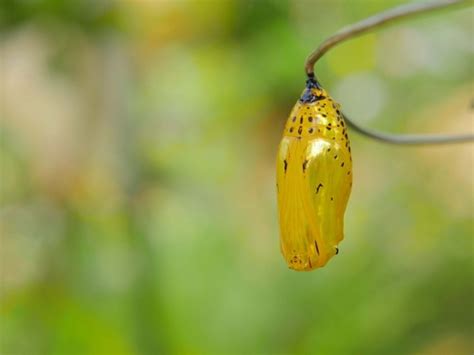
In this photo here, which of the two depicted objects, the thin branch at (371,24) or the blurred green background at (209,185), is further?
the blurred green background at (209,185)

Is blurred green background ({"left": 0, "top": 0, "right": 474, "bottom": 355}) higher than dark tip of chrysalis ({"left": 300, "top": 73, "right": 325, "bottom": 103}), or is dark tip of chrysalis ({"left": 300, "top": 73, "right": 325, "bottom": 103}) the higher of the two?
blurred green background ({"left": 0, "top": 0, "right": 474, "bottom": 355})

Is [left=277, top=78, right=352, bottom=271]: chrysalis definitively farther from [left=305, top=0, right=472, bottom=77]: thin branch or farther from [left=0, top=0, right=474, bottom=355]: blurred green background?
[left=0, top=0, right=474, bottom=355]: blurred green background

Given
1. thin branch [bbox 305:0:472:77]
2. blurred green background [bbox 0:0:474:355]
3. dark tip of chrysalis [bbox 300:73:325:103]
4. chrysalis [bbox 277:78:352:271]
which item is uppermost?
blurred green background [bbox 0:0:474:355]

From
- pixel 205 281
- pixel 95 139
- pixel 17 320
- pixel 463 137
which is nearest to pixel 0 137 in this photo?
pixel 95 139

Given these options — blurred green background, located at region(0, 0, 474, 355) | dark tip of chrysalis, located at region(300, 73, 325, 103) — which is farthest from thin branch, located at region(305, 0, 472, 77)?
blurred green background, located at region(0, 0, 474, 355)

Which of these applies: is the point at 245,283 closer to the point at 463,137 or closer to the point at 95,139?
the point at 95,139

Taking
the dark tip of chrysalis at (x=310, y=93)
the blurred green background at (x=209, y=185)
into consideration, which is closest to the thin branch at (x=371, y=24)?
the dark tip of chrysalis at (x=310, y=93)

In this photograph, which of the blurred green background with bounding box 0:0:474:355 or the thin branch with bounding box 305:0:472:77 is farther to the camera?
the blurred green background with bounding box 0:0:474:355

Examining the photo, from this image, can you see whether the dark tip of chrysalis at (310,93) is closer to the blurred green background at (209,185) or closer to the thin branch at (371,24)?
the thin branch at (371,24)
